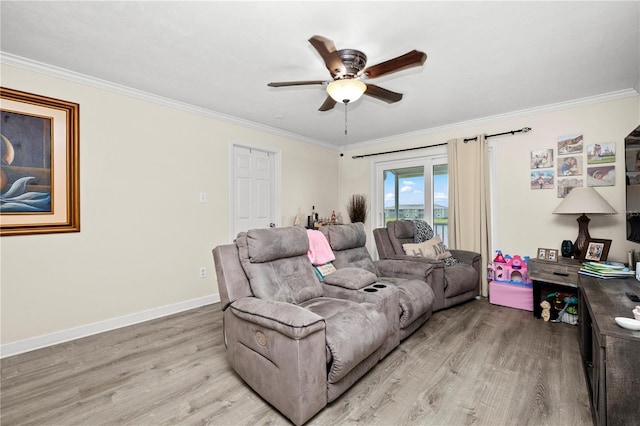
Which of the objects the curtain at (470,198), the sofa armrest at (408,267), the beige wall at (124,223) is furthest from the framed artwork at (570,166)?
the beige wall at (124,223)

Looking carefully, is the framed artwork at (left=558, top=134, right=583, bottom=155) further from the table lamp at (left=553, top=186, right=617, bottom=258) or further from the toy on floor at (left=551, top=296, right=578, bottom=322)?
the toy on floor at (left=551, top=296, right=578, bottom=322)

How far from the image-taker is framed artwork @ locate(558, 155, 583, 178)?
11.2 feet

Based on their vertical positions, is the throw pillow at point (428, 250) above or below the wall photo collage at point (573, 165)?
below

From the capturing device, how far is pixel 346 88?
2160 mm

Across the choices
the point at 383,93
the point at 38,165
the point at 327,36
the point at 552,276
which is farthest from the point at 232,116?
the point at 552,276

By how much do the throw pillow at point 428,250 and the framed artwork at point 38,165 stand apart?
3514 mm

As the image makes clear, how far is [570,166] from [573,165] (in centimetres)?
3

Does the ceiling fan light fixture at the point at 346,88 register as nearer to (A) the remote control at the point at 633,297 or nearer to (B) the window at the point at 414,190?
(A) the remote control at the point at 633,297

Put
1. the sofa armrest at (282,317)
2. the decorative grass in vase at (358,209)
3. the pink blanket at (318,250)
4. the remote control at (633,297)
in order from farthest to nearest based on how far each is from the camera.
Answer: the decorative grass in vase at (358,209) < the pink blanket at (318,250) < the remote control at (633,297) < the sofa armrest at (282,317)

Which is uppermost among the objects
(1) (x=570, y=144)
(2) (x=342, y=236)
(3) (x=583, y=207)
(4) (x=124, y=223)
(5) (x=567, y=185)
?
(1) (x=570, y=144)

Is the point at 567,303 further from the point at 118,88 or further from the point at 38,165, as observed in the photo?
the point at 38,165

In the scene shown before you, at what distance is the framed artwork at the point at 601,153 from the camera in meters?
3.23

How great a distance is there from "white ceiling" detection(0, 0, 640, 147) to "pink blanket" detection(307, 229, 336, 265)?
4.87 feet

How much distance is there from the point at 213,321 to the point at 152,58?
8.26 ft
